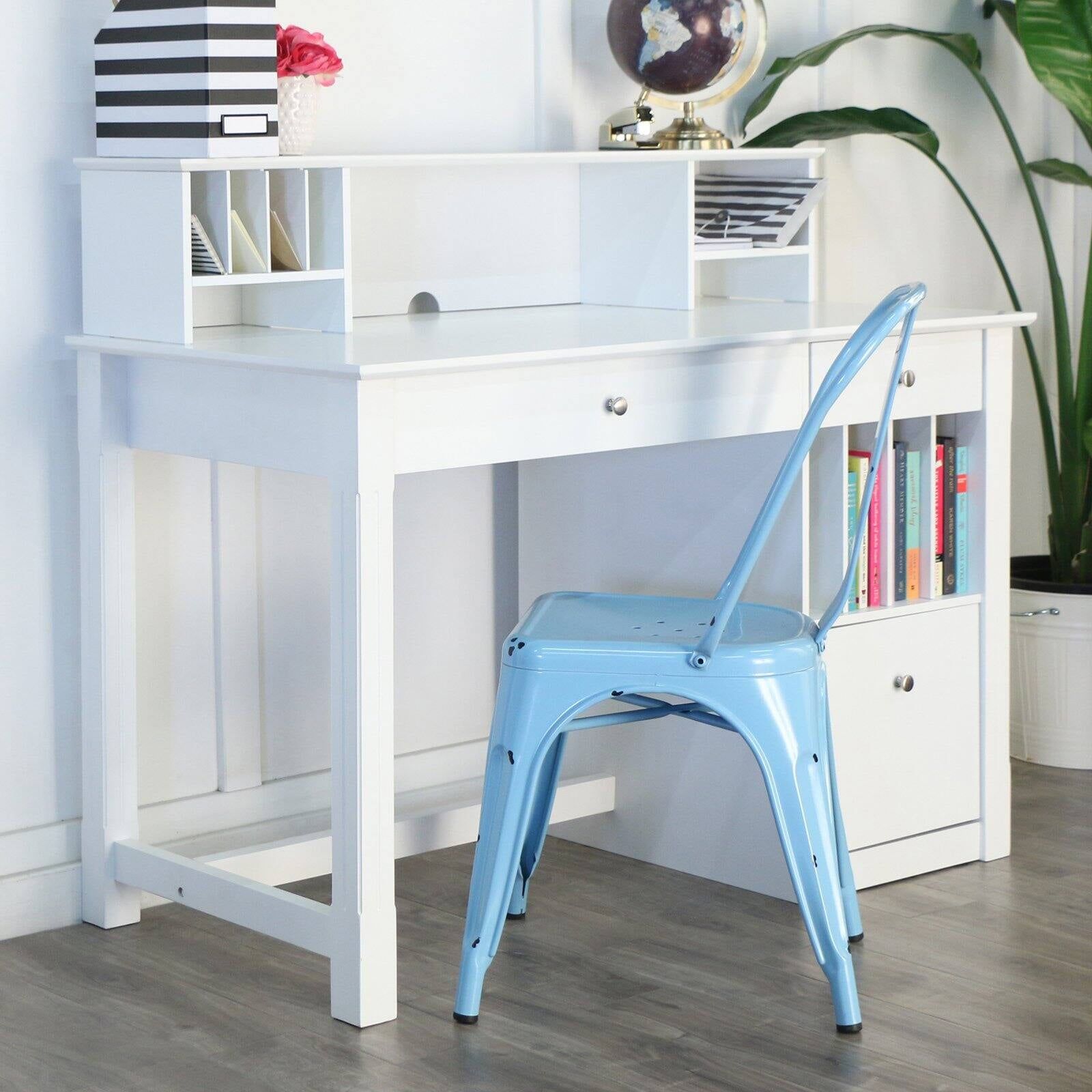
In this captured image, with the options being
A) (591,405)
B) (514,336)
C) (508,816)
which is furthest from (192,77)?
(508,816)

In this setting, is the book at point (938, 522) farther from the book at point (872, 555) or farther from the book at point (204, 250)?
the book at point (204, 250)

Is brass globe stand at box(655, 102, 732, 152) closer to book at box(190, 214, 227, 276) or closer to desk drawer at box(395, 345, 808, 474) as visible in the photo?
desk drawer at box(395, 345, 808, 474)

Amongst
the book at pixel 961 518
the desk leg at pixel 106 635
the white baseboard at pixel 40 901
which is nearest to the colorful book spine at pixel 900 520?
the book at pixel 961 518

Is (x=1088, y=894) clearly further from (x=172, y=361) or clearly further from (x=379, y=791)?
(x=172, y=361)

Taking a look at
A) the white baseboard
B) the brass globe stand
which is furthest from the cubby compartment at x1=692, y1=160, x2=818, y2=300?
the white baseboard

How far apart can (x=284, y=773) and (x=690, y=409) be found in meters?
0.87

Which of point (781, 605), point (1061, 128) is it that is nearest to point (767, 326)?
point (781, 605)

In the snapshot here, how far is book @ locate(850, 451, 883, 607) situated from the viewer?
8.27 ft

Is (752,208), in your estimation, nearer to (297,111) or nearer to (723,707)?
(297,111)

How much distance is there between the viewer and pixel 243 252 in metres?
2.25

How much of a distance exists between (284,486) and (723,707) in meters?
0.86

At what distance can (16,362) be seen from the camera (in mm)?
2311

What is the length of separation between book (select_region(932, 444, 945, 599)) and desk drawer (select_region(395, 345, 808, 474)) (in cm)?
31

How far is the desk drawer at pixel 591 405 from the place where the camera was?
2.00m
